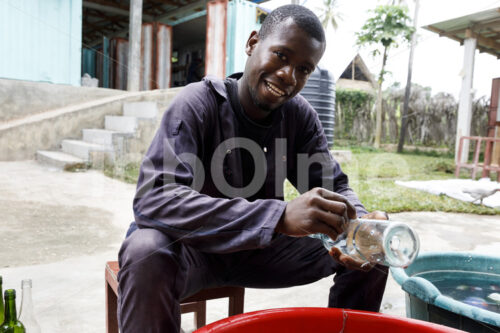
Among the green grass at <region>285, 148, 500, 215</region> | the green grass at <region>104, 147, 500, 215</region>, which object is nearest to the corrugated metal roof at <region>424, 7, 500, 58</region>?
the green grass at <region>285, 148, 500, 215</region>

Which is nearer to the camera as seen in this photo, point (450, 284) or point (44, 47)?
point (450, 284)

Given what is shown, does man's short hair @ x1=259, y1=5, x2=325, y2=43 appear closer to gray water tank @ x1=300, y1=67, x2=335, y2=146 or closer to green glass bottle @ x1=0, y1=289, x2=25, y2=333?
green glass bottle @ x1=0, y1=289, x2=25, y2=333

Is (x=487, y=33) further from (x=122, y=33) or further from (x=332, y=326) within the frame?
(x=332, y=326)

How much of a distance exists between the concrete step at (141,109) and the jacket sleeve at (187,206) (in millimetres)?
5053

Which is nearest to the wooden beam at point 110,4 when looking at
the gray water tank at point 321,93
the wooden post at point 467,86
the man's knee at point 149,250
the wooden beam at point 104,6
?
the wooden beam at point 104,6

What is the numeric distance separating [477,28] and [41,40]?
8262 mm

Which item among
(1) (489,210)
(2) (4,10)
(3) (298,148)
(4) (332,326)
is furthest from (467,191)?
(2) (4,10)

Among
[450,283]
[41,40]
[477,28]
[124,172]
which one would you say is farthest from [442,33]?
[450,283]

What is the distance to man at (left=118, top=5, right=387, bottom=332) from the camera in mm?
974

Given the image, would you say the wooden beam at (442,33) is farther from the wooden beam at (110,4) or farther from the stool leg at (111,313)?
the stool leg at (111,313)

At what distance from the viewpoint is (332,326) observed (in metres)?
0.95

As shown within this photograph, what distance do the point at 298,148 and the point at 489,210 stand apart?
13.3 feet

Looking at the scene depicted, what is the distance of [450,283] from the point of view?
61.9 inches

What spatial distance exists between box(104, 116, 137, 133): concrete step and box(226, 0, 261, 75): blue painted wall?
6.82 feet
